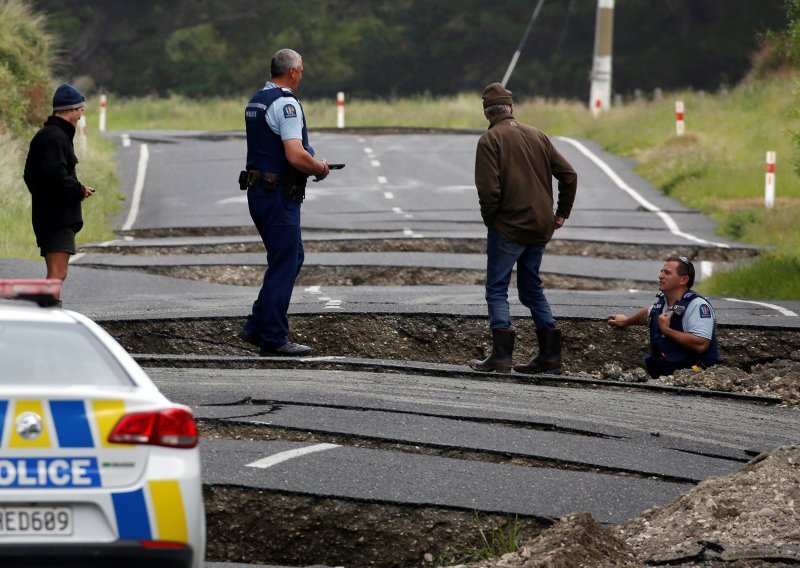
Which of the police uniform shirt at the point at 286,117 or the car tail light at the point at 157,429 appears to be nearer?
the car tail light at the point at 157,429

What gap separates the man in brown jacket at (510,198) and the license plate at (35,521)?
17.4 feet

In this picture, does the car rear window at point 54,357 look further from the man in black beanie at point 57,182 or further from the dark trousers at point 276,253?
the man in black beanie at point 57,182

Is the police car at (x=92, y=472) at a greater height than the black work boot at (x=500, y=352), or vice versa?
the police car at (x=92, y=472)

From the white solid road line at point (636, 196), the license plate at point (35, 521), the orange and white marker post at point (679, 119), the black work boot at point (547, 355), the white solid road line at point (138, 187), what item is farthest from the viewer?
the orange and white marker post at point (679, 119)

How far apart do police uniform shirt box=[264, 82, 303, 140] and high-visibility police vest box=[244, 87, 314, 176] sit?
3 cm

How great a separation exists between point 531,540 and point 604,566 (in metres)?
0.56

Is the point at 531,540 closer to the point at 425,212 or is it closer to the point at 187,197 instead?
the point at 425,212

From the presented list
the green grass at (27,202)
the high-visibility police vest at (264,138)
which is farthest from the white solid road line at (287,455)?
the green grass at (27,202)

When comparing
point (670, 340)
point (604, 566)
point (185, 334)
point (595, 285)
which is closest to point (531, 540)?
point (604, 566)

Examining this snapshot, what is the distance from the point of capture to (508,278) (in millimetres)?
9922

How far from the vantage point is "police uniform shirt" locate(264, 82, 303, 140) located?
9539 mm

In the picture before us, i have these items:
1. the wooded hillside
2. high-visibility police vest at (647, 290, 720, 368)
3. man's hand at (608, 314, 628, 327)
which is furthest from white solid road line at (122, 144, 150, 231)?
the wooded hillside

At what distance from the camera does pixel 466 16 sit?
55344 millimetres

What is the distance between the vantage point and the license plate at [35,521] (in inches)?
180
